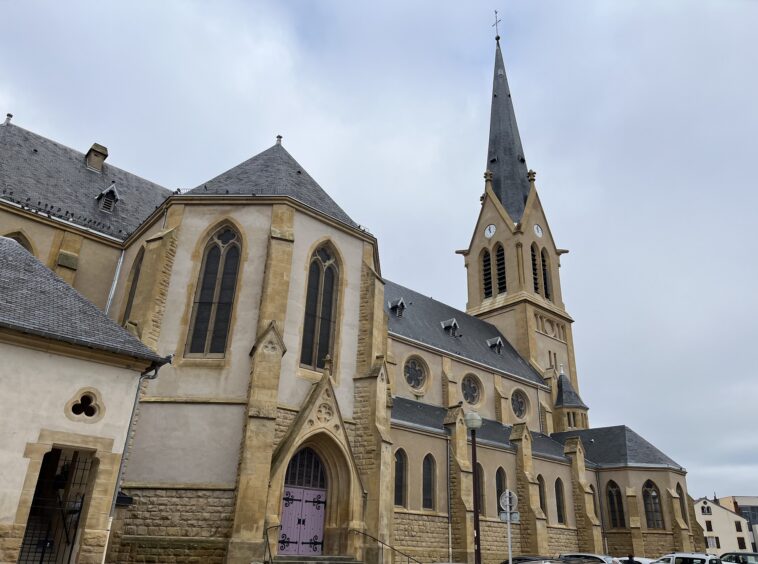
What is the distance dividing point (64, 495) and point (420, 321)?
2349 cm

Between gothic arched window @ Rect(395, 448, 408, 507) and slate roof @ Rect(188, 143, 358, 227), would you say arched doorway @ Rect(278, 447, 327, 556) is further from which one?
slate roof @ Rect(188, 143, 358, 227)

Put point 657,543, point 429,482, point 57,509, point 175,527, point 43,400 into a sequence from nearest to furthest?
point 43,400 → point 57,509 → point 175,527 → point 429,482 → point 657,543

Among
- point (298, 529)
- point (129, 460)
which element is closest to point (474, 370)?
point (298, 529)

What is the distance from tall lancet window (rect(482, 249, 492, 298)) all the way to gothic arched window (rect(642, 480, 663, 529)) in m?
18.1

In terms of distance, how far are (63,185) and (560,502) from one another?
2749cm

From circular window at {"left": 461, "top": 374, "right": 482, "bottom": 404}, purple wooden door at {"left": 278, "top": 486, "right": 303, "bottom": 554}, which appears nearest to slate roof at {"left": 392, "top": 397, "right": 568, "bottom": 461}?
circular window at {"left": 461, "top": 374, "right": 482, "bottom": 404}

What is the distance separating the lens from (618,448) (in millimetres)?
34812

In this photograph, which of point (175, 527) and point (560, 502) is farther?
point (560, 502)

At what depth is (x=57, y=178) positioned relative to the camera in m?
23.1

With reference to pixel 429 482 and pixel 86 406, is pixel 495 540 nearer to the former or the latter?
pixel 429 482

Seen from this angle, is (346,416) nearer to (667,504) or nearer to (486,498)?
(486,498)

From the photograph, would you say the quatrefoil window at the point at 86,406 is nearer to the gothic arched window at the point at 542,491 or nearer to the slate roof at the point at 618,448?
the gothic arched window at the point at 542,491

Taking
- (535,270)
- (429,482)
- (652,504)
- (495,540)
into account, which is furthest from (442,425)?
(535,270)

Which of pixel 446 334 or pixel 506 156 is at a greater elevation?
pixel 506 156
